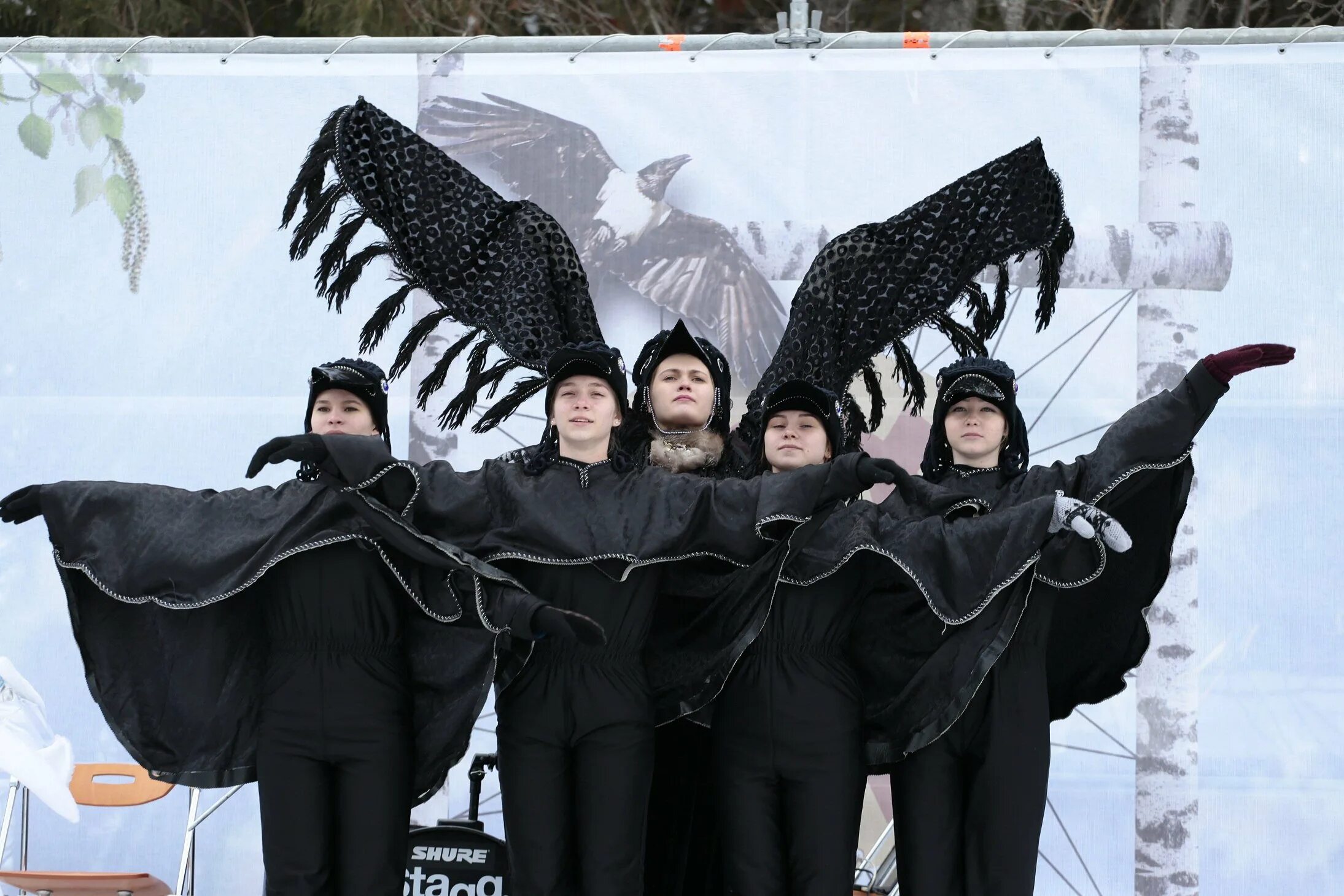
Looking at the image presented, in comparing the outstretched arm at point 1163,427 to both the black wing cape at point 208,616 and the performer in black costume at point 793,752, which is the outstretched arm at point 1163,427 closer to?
the performer in black costume at point 793,752

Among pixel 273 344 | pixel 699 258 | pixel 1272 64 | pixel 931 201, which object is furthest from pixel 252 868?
pixel 1272 64

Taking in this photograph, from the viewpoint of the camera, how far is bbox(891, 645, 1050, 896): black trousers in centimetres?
334

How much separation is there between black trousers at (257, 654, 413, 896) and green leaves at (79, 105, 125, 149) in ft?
8.10

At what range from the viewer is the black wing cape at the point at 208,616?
343cm

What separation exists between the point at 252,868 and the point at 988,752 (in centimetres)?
270

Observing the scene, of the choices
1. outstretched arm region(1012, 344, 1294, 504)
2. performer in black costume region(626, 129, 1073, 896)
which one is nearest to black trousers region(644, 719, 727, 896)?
performer in black costume region(626, 129, 1073, 896)

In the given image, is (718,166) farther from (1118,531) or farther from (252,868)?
(252,868)

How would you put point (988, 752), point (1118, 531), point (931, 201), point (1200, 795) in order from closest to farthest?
point (1118, 531)
point (988, 752)
point (931, 201)
point (1200, 795)

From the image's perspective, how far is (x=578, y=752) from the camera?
3299mm

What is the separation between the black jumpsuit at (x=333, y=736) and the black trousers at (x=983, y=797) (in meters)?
1.20

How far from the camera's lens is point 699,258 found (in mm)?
4895

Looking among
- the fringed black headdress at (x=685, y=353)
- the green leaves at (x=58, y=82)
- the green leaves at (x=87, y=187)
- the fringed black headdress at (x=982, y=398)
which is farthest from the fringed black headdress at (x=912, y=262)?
the green leaves at (x=58, y=82)

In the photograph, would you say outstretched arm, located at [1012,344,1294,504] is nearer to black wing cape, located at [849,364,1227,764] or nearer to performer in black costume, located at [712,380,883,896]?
black wing cape, located at [849,364,1227,764]

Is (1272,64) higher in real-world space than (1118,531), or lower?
higher
